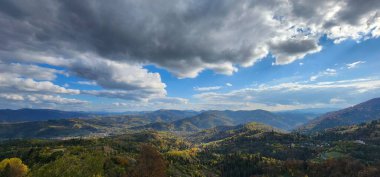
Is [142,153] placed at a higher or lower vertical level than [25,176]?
higher

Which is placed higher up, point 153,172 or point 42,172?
point 153,172

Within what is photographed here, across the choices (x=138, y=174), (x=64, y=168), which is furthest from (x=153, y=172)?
(x=64, y=168)

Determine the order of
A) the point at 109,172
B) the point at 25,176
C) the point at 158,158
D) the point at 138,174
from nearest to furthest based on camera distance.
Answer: the point at 138,174
the point at 158,158
the point at 25,176
the point at 109,172

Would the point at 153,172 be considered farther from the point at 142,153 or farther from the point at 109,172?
the point at 109,172

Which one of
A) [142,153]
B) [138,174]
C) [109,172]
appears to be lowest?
[109,172]

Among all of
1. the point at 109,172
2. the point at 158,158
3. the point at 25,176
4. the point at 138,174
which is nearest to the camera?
the point at 138,174

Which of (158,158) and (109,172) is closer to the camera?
(158,158)

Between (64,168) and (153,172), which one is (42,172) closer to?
(64,168)

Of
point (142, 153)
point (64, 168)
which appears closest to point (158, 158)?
point (142, 153)

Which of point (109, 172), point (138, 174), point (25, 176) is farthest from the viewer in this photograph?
point (109, 172)
